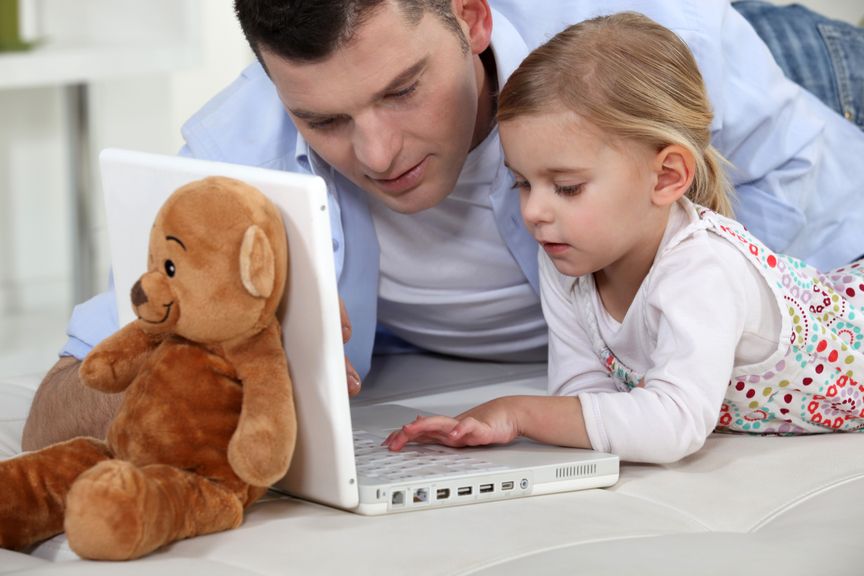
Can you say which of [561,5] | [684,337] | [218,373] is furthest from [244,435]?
[561,5]

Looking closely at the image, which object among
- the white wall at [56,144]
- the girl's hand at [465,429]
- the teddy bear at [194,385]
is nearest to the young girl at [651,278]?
the girl's hand at [465,429]

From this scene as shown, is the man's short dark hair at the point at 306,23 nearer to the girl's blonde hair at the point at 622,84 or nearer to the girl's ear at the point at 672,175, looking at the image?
the girl's blonde hair at the point at 622,84

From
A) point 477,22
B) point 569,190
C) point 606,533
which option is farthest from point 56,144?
point 606,533

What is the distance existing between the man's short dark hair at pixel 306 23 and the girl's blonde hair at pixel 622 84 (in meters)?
0.17

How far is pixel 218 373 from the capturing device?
3.34ft

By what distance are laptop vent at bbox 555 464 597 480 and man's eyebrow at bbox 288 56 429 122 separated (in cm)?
43

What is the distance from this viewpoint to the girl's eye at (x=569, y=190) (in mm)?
1244

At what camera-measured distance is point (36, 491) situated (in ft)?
3.37

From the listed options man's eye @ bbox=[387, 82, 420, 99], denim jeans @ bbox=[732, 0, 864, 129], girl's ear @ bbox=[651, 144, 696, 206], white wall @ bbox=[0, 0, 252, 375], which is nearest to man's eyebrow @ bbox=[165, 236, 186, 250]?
man's eye @ bbox=[387, 82, 420, 99]

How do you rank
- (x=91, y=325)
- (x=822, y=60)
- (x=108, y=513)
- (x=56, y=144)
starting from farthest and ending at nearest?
1. (x=56, y=144)
2. (x=822, y=60)
3. (x=91, y=325)
4. (x=108, y=513)

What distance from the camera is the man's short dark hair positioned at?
1.25 meters

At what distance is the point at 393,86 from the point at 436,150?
4.4 inches

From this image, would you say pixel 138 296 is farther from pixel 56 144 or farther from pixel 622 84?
pixel 56 144

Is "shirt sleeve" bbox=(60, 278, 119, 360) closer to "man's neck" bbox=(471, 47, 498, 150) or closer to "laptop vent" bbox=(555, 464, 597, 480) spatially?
"man's neck" bbox=(471, 47, 498, 150)
